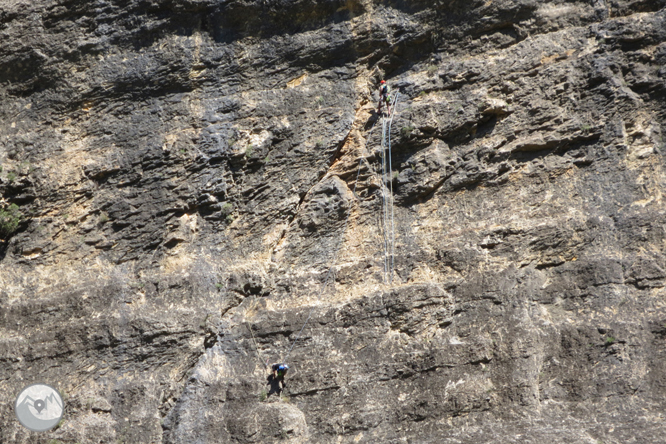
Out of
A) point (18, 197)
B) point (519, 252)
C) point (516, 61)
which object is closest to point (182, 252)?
point (18, 197)

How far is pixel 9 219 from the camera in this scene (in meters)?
8.77

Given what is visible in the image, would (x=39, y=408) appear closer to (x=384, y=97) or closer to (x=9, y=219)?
(x=9, y=219)

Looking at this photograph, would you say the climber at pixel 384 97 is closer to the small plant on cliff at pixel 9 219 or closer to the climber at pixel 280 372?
the climber at pixel 280 372

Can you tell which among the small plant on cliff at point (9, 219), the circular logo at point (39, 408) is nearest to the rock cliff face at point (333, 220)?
the small plant on cliff at point (9, 219)

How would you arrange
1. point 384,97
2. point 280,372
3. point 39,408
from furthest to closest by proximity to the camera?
point 384,97 < point 280,372 < point 39,408

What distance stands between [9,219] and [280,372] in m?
4.50

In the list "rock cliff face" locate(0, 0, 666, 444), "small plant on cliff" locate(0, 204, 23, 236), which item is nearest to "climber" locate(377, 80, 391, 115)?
"rock cliff face" locate(0, 0, 666, 444)

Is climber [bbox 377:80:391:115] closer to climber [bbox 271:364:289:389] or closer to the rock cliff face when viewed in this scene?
the rock cliff face

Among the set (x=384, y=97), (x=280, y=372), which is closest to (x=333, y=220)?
(x=384, y=97)

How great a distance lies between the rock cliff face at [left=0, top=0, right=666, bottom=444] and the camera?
7.51 meters

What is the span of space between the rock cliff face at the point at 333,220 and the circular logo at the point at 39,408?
0.61ft

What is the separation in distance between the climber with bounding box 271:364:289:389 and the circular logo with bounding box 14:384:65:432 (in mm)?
2745

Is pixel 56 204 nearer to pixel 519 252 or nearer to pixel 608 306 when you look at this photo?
pixel 519 252

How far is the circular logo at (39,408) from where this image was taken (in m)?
7.68
